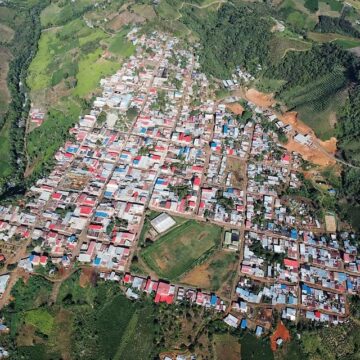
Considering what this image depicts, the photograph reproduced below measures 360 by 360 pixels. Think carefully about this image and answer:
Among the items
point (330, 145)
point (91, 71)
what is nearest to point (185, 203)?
point (330, 145)

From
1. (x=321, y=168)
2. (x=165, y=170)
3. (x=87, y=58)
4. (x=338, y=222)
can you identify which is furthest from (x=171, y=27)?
(x=338, y=222)

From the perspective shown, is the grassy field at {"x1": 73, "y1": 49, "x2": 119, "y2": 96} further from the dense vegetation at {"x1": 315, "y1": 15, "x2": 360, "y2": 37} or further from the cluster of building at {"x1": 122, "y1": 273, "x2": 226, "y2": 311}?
the dense vegetation at {"x1": 315, "y1": 15, "x2": 360, "y2": 37}

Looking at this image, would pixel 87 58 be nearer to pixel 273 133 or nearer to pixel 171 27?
pixel 171 27

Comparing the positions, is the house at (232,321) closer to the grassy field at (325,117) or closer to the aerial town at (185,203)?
the aerial town at (185,203)

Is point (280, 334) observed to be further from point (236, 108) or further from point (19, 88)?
point (19, 88)

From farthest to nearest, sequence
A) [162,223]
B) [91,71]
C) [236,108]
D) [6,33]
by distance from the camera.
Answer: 1. [6,33]
2. [91,71]
3. [236,108]
4. [162,223]

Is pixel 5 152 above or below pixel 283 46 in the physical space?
below
